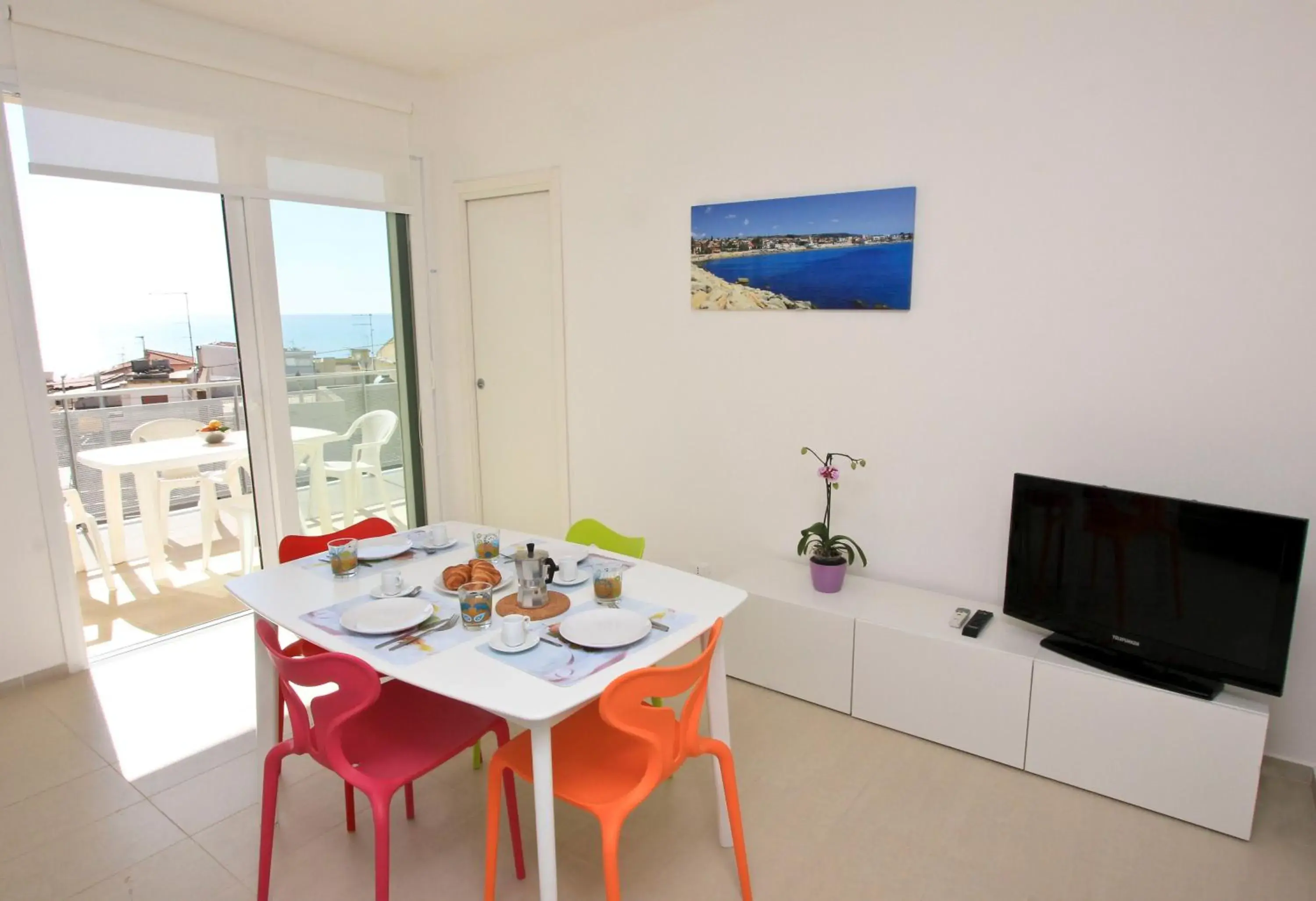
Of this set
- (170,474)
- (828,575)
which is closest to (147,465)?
(170,474)

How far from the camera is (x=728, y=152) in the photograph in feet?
10.6

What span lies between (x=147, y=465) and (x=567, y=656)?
2763mm

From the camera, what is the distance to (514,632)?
1740mm

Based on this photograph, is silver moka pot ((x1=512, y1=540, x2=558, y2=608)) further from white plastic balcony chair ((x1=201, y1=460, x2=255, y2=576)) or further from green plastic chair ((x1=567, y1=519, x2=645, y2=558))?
white plastic balcony chair ((x1=201, y1=460, x2=255, y2=576))

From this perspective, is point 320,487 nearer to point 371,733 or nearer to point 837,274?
point 371,733

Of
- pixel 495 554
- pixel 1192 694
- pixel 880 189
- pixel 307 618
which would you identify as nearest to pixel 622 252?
pixel 880 189

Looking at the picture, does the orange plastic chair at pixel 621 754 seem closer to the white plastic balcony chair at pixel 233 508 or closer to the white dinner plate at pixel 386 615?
the white dinner plate at pixel 386 615

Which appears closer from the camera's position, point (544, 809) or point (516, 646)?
point (544, 809)

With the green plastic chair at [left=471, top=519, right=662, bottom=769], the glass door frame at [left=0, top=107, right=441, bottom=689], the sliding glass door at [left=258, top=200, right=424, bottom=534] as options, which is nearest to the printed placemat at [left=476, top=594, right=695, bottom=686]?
the green plastic chair at [left=471, top=519, right=662, bottom=769]

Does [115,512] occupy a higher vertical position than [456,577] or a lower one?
lower

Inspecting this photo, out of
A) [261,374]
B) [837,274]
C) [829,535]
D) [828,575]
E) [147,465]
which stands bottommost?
[828,575]

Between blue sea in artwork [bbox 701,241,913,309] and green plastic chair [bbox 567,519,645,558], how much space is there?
4.17 feet

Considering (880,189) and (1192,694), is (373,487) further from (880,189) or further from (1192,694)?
(1192,694)

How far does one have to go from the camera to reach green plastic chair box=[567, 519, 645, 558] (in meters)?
2.52
